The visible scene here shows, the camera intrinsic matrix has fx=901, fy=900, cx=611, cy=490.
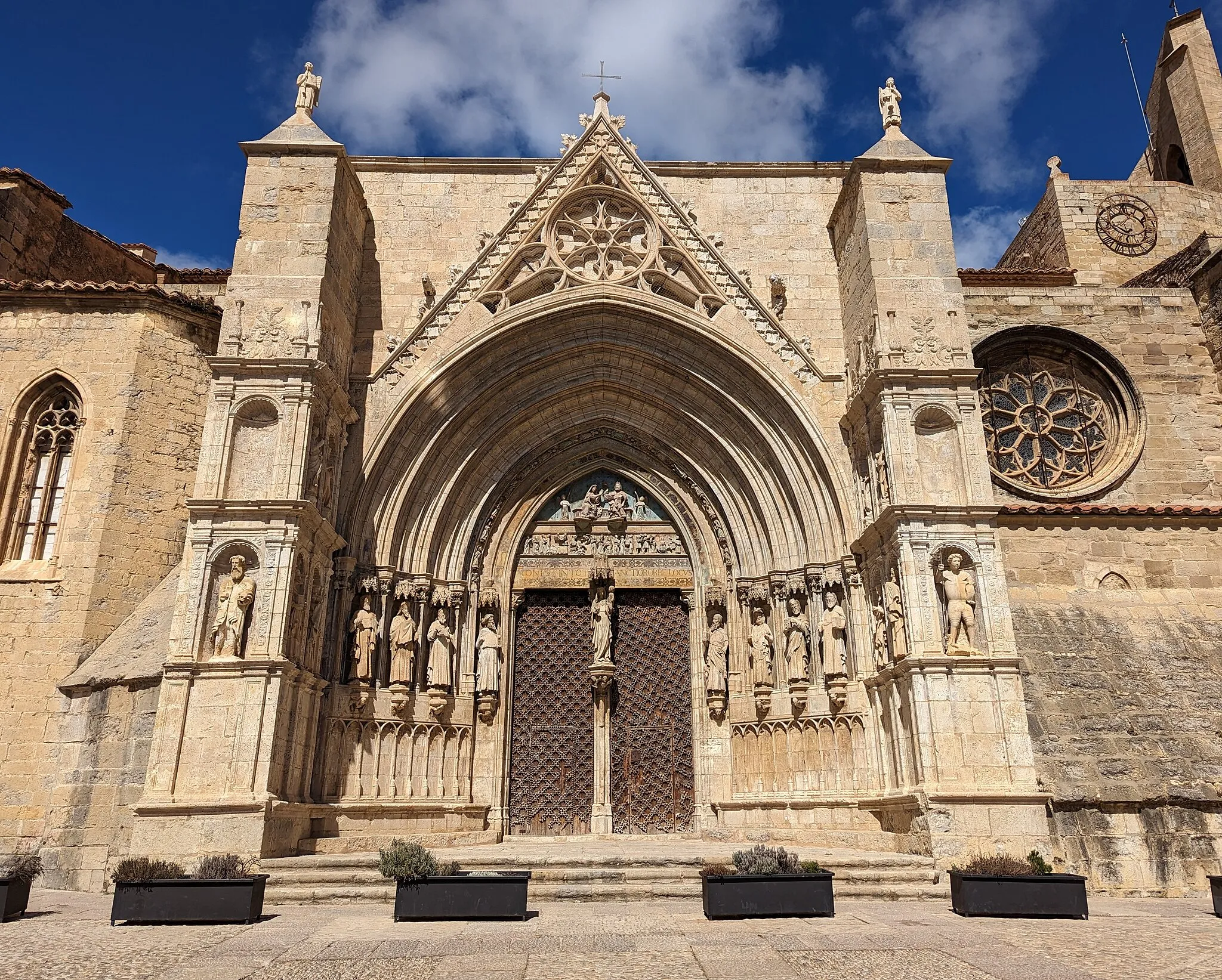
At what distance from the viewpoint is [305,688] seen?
410 inches

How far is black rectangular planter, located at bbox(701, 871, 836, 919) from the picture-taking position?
6.86m

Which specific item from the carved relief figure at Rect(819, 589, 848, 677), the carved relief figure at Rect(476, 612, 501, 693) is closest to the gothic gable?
the carved relief figure at Rect(819, 589, 848, 677)

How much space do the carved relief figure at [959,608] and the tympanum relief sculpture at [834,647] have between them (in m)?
1.94

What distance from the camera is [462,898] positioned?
22.7ft

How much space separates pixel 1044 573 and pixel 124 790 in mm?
11435

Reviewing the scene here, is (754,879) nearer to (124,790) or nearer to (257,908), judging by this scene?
(257,908)

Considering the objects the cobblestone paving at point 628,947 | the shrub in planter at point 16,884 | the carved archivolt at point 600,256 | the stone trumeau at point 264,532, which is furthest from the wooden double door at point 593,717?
the shrub in planter at point 16,884

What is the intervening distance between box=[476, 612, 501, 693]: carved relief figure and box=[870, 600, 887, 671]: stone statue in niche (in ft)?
16.7

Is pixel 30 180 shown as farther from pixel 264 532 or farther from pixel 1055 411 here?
pixel 1055 411

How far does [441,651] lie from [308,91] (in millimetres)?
8240

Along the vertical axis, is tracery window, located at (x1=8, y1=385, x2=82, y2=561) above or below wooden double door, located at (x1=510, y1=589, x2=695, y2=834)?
above

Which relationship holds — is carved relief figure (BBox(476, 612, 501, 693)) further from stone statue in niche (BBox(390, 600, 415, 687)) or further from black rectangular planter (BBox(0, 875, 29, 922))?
black rectangular planter (BBox(0, 875, 29, 922))

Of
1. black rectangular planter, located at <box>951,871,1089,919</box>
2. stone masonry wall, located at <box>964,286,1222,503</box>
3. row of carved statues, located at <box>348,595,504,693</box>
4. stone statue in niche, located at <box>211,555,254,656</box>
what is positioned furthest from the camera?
stone masonry wall, located at <box>964,286,1222,503</box>

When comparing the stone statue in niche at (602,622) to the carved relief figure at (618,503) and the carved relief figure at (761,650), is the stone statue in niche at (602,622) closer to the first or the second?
the carved relief figure at (618,503)
